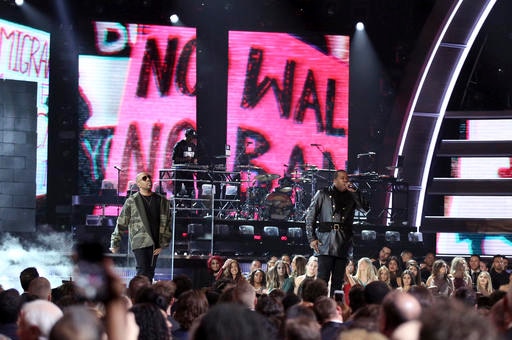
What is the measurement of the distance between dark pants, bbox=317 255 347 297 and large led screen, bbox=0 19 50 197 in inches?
405

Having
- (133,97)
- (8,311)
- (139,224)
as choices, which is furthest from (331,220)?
(133,97)

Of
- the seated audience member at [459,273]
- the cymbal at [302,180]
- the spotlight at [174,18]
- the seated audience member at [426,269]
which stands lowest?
the seated audience member at [426,269]

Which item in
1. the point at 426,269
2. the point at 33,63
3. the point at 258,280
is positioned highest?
the point at 33,63

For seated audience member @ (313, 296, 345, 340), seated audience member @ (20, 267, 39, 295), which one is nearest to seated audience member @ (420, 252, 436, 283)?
seated audience member @ (20, 267, 39, 295)

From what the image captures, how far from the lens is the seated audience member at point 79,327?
224cm

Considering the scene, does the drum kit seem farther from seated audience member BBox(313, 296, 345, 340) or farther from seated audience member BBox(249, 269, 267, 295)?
seated audience member BBox(313, 296, 345, 340)

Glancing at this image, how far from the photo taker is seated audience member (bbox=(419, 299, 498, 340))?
7.09 feet

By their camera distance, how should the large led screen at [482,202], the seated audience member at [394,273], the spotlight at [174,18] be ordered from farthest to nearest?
the spotlight at [174,18] → the large led screen at [482,202] → the seated audience member at [394,273]

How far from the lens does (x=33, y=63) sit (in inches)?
763

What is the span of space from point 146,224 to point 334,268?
2054mm

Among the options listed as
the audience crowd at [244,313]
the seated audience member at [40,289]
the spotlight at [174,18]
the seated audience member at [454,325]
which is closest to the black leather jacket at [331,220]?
the audience crowd at [244,313]

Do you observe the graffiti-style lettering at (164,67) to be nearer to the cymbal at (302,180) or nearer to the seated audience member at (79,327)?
the cymbal at (302,180)

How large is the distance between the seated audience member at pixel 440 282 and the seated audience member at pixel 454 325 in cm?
791

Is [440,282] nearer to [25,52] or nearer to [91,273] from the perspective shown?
[91,273]
